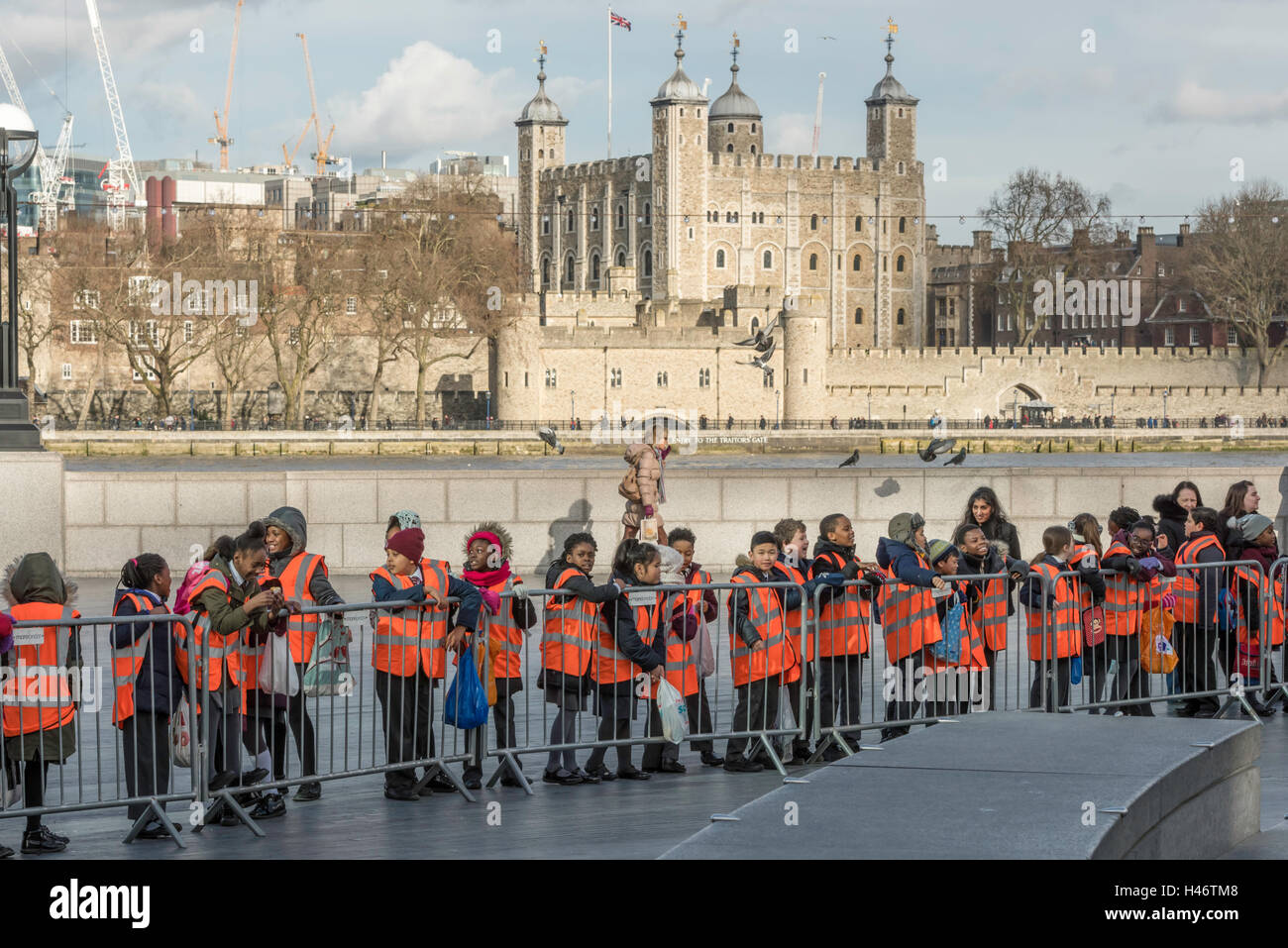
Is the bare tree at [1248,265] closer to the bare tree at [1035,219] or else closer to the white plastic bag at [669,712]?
the bare tree at [1035,219]

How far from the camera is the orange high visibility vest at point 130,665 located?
7.22 meters

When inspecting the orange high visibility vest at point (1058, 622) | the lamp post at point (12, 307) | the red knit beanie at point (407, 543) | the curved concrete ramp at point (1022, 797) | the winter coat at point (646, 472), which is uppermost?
the lamp post at point (12, 307)

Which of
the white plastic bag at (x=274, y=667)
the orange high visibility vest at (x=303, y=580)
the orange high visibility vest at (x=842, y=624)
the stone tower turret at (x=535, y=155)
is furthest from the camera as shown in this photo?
the stone tower turret at (x=535, y=155)

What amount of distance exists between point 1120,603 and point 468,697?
138 inches

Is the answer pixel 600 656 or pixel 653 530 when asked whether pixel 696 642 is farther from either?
pixel 653 530

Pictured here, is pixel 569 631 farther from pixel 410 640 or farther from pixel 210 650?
pixel 210 650

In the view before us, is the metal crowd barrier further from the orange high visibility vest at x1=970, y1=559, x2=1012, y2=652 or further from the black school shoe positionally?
the orange high visibility vest at x1=970, y1=559, x2=1012, y2=652

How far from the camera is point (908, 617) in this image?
904 cm

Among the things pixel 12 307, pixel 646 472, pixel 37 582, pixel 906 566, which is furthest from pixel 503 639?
pixel 12 307

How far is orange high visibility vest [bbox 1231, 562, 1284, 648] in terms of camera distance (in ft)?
33.3

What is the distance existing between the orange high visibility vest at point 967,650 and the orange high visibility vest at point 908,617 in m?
0.09

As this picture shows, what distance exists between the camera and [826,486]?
16766 mm

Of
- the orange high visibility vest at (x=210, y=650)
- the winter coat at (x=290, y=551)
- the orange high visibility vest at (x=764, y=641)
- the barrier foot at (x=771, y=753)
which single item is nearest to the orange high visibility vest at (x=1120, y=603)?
the orange high visibility vest at (x=764, y=641)

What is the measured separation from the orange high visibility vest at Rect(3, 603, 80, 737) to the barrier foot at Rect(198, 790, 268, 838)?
0.65 metres
